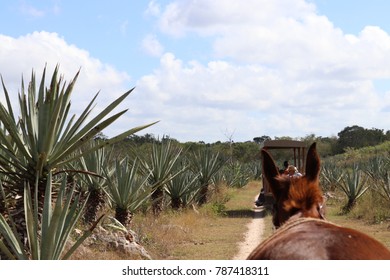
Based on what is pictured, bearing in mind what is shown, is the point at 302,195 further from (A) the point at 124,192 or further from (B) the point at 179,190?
(B) the point at 179,190

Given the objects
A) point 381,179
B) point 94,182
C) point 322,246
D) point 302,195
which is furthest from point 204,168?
point 322,246

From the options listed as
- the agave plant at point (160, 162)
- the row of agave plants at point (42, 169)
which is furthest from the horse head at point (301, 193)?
the agave plant at point (160, 162)

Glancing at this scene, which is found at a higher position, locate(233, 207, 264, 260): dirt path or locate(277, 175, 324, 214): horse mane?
locate(277, 175, 324, 214): horse mane

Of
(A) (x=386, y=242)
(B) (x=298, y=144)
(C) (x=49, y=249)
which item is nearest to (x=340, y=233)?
(C) (x=49, y=249)

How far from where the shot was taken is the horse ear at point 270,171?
2.90m

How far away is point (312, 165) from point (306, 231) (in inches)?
24.5

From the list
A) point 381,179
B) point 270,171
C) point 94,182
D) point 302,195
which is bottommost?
point 381,179

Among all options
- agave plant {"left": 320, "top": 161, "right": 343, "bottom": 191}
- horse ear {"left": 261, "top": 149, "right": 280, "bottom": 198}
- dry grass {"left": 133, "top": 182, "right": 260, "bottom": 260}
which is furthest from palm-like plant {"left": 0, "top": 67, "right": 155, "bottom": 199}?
agave plant {"left": 320, "top": 161, "right": 343, "bottom": 191}

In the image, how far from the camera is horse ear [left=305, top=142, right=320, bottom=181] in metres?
2.78

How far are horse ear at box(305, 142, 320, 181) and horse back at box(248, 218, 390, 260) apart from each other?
0.44 meters

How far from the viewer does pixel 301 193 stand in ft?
8.93

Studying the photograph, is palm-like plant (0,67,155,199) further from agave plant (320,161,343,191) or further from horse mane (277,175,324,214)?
agave plant (320,161,343,191)

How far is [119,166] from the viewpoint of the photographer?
11695mm
